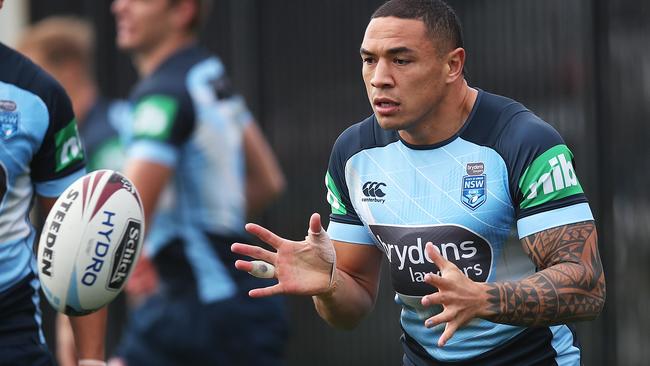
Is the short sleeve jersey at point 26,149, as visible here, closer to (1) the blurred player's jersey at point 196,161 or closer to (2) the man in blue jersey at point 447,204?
(2) the man in blue jersey at point 447,204

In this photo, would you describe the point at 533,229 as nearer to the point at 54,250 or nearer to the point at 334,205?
the point at 334,205

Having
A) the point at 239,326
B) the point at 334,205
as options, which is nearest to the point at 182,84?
the point at 239,326

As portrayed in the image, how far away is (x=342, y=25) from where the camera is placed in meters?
9.23

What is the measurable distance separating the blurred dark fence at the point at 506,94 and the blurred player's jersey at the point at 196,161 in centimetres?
239

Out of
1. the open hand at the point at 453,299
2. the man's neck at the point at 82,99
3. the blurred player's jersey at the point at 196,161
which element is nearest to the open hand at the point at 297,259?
the open hand at the point at 453,299

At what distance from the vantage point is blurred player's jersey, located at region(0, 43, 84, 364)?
4672mm

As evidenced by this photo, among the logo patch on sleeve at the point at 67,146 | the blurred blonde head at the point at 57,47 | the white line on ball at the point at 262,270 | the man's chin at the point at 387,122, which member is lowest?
the blurred blonde head at the point at 57,47

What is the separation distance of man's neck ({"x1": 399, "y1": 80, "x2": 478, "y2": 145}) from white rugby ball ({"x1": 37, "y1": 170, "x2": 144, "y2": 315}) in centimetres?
108

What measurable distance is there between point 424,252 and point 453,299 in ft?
2.06

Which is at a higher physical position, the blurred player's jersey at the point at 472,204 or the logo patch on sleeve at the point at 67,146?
the logo patch on sleeve at the point at 67,146

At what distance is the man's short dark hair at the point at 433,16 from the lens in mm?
4418

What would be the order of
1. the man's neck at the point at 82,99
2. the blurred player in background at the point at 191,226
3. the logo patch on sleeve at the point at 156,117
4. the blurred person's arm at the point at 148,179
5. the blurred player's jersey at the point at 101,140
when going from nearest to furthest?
the blurred person's arm at the point at 148,179, the logo patch on sleeve at the point at 156,117, the blurred player in background at the point at 191,226, the blurred player's jersey at the point at 101,140, the man's neck at the point at 82,99

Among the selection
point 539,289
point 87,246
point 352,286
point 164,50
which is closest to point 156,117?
point 164,50

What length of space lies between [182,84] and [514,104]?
255 centimetres
